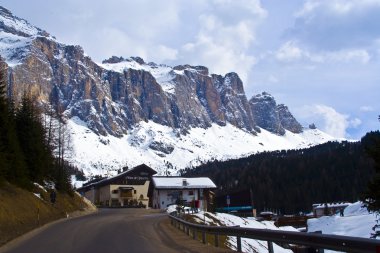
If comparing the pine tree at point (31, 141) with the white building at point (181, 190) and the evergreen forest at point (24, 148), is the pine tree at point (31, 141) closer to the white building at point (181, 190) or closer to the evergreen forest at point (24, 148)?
the evergreen forest at point (24, 148)

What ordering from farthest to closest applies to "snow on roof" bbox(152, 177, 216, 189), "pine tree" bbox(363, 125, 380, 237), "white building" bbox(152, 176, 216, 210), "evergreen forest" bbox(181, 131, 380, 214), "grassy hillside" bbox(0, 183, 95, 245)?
"evergreen forest" bbox(181, 131, 380, 214)
"snow on roof" bbox(152, 177, 216, 189)
"white building" bbox(152, 176, 216, 210)
"grassy hillside" bbox(0, 183, 95, 245)
"pine tree" bbox(363, 125, 380, 237)

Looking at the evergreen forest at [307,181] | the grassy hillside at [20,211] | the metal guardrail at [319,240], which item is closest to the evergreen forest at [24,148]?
the grassy hillside at [20,211]

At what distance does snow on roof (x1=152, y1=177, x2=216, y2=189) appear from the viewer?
3489 inches

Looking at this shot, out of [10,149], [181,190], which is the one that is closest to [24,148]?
[10,149]

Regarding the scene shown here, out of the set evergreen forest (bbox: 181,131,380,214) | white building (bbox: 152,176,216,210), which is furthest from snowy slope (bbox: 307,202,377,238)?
evergreen forest (bbox: 181,131,380,214)

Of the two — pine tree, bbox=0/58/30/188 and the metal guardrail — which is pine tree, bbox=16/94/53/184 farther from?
the metal guardrail

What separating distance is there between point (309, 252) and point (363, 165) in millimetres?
135282

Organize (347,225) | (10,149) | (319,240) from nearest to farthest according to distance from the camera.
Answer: (319,240)
(10,149)
(347,225)

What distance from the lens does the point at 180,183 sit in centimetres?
8994

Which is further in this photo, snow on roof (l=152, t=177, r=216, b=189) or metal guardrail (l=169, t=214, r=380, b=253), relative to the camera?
snow on roof (l=152, t=177, r=216, b=189)

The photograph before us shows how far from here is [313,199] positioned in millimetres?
136500

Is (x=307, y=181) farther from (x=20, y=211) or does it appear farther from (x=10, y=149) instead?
(x=20, y=211)

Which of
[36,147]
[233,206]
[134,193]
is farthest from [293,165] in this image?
[36,147]

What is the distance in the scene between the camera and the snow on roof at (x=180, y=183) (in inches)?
3489
